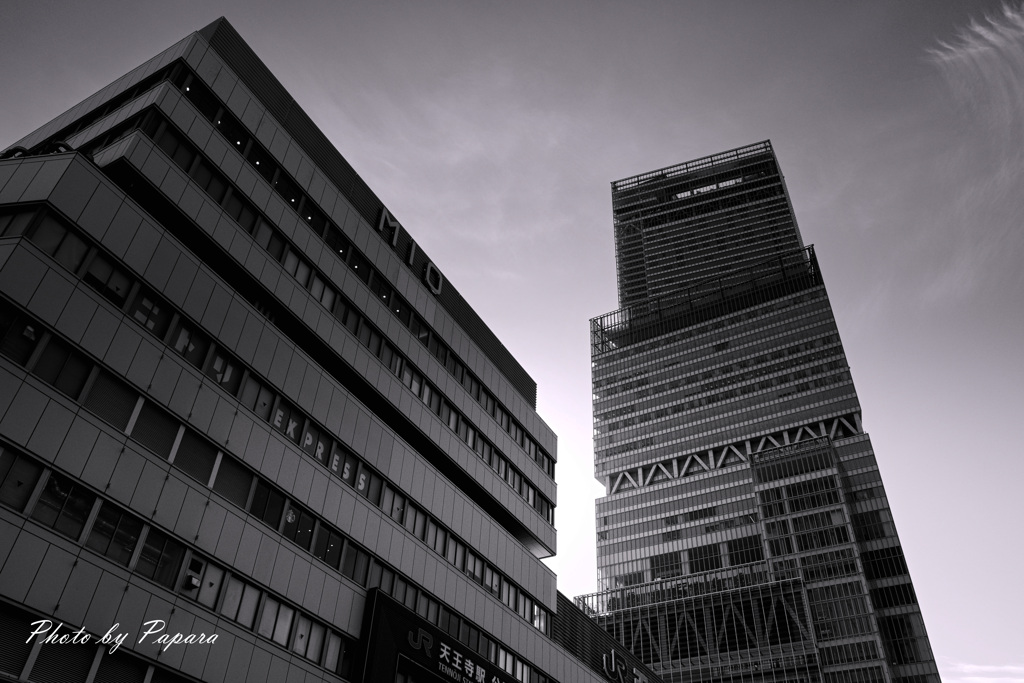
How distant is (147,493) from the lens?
1101 inches

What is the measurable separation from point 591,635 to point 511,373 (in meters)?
21.9

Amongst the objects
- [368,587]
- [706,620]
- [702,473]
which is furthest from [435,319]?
[702,473]

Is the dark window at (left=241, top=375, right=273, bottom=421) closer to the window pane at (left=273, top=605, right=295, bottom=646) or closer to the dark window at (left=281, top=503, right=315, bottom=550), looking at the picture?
the dark window at (left=281, top=503, right=315, bottom=550)

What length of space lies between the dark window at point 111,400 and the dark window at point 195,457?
8.56ft

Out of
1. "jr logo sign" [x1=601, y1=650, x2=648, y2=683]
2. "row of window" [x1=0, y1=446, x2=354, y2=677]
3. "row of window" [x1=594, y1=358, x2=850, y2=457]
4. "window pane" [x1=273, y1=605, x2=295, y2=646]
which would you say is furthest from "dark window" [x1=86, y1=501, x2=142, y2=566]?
"row of window" [x1=594, y1=358, x2=850, y2=457]

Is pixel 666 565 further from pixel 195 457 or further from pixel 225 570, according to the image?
pixel 195 457

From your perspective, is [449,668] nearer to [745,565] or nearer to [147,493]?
[147,493]

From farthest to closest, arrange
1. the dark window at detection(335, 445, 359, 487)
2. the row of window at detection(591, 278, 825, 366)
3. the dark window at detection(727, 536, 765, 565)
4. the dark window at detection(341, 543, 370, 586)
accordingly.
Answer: the row of window at detection(591, 278, 825, 366)
the dark window at detection(727, 536, 765, 565)
the dark window at detection(335, 445, 359, 487)
the dark window at detection(341, 543, 370, 586)

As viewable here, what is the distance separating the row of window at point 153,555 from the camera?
80.2ft

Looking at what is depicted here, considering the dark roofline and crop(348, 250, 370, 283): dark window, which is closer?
the dark roofline

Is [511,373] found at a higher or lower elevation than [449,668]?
higher

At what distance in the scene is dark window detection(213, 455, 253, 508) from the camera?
31.7 m

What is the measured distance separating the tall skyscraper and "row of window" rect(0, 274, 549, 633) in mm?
101277

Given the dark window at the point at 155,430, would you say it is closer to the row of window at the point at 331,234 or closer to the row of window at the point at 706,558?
the row of window at the point at 331,234
